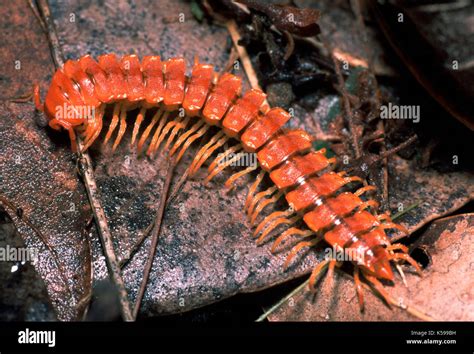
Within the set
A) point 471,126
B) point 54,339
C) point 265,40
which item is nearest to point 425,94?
point 471,126

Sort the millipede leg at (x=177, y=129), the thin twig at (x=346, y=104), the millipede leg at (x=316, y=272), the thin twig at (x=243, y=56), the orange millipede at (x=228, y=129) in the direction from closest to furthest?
the millipede leg at (x=316, y=272)
the orange millipede at (x=228, y=129)
the millipede leg at (x=177, y=129)
the thin twig at (x=346, y=104)
the thin twig at (x=243, y=56)

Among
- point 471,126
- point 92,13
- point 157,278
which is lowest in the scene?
point 157,278

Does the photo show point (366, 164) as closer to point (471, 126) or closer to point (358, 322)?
point (471, 126)

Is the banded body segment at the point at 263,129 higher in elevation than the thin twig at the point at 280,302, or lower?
higher

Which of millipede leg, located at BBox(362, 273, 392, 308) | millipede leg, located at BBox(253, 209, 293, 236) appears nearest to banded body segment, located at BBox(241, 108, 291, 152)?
millipede leg, located at BBox(253, 209, 293, 236)

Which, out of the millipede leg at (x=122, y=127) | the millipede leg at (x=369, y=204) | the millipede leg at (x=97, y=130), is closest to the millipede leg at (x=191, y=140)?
the millipede leg at (x=122, y=127)

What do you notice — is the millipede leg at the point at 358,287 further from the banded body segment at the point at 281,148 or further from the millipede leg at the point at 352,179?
the banded body segment at the point at 281,148

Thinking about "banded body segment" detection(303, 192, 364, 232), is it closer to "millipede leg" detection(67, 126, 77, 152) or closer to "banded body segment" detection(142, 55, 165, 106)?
"banded body segment" detection(142, 55, 165, 106)
